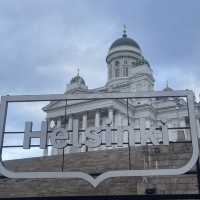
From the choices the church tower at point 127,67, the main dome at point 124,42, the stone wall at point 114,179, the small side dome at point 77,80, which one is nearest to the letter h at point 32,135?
the stone wall at point 114,179

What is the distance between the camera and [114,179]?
517 inches

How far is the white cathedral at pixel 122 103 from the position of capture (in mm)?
46469

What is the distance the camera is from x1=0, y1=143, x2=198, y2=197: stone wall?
1239 cm

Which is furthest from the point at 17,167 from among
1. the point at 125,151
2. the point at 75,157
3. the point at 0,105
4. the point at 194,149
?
the point at 194,149

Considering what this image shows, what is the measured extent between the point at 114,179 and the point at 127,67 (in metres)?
51.6

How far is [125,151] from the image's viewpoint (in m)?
15.1

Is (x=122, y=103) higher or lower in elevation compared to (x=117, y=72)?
lower

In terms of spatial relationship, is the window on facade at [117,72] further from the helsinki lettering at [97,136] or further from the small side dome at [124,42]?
the helsinki lettering at [97,136]

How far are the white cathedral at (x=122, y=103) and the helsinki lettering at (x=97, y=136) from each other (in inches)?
1005

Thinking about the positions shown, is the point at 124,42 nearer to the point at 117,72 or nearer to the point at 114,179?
the point at 117,72

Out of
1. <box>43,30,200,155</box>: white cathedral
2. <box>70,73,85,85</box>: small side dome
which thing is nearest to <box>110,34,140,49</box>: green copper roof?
<box>43,30,200,155</box>: white cathedral

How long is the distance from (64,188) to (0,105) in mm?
4521

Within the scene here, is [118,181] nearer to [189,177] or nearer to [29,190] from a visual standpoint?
[189,177]

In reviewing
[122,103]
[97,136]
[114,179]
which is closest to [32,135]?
[97,136]
